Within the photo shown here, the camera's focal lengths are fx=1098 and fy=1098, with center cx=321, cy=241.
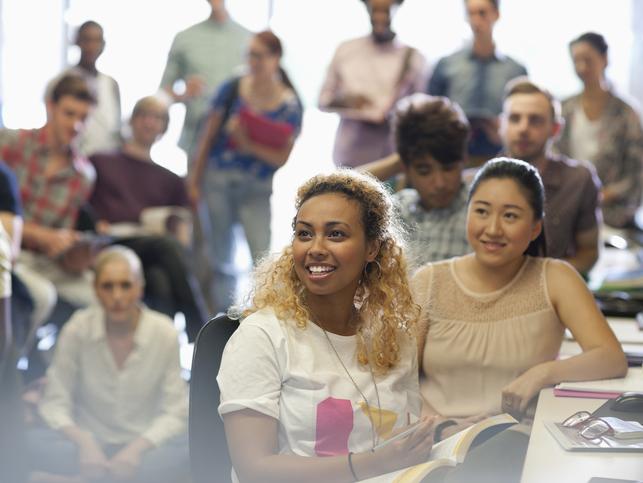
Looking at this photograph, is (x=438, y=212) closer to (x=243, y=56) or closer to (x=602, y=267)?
(x=602, y=267)

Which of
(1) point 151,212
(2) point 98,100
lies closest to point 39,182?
(1) point 151,212

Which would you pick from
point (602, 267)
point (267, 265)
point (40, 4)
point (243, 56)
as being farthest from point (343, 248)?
point (40, 4)

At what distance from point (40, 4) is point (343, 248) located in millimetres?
6369

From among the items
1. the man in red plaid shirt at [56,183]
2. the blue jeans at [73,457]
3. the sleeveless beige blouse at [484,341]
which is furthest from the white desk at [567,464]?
the man in red plaid shirt at [56,183]

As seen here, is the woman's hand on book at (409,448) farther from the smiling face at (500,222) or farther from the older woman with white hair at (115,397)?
the older woman with white hair at (115,397)

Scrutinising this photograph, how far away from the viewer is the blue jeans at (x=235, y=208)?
529cm

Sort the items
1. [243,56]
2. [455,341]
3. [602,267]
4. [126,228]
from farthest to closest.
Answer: [243,56]
[126,228]
[602,267]
[455,341]

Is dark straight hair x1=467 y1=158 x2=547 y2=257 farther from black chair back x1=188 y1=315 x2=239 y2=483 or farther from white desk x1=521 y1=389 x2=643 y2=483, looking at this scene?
black chair back x1=188 y1=315 x2=239 y2=483

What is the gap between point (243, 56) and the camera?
222 inches

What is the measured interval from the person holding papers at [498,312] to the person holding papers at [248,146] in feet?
8.91

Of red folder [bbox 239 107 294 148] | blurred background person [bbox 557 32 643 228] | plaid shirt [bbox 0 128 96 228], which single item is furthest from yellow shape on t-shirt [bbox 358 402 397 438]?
red folder [bbox 239 107 294 148]

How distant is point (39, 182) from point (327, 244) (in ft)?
8.78

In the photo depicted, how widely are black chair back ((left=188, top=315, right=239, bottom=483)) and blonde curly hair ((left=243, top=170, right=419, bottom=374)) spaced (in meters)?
0.07

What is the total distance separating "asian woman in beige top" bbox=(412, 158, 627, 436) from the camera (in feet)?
7.79
